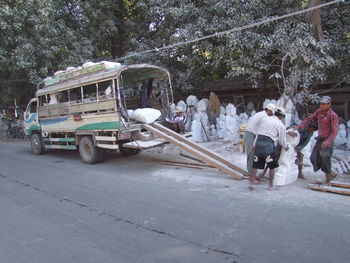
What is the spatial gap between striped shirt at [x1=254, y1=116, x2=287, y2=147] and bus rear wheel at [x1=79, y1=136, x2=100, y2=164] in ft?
15.1

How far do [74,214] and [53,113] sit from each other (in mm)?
5550

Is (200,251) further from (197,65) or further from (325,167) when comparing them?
(197,65)

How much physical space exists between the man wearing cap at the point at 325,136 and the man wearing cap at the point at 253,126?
840mm

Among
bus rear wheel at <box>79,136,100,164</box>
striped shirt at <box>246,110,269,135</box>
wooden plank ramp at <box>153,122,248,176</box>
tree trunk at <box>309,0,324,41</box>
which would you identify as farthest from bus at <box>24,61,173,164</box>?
tree trunk at <box>309,0,324,41</box>

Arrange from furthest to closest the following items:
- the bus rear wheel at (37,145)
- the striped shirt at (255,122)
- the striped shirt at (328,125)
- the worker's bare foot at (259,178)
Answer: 1. the bus rear wheel at (37,145)
2. the worker's bare foot at (259,178)
3. the striped shirt at (255,122)
4. the striped shirt at (328,125)

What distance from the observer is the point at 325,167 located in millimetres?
5070

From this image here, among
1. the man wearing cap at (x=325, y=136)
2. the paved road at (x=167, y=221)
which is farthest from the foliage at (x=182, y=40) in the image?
the paved road at (x=167, y=221)

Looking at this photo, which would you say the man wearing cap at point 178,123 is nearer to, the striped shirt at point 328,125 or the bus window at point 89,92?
the bus window at point 89,92

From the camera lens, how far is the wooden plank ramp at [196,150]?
5926 mm

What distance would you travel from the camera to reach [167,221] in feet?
13.0

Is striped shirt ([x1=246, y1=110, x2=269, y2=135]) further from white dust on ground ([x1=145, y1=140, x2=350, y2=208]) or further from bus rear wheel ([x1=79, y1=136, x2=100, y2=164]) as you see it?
bus rear wheel ([x1=79, y1=136, x2=100, y2=164])

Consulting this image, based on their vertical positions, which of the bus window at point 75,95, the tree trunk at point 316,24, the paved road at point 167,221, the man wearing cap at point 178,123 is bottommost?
the paved road at point 167,221

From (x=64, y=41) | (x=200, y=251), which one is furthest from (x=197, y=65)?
(x=200, y=251)

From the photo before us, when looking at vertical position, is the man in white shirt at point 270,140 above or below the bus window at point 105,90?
below
